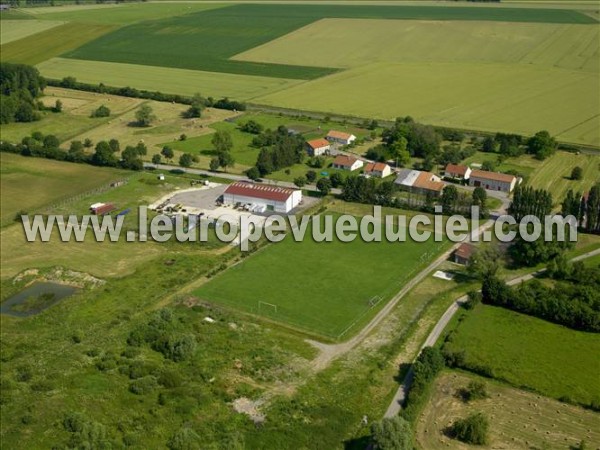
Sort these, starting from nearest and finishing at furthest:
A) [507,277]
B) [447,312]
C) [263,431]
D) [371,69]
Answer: [263,431] < [447,312] < [507,277] < [371,69]

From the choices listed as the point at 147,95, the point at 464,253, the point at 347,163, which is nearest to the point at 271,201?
the point at 347,163

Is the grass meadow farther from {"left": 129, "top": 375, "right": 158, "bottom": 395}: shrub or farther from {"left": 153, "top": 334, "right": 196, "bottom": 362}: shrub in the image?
{"left": 129, "top": 375, "right": 158, "bottom": 395}: shrub

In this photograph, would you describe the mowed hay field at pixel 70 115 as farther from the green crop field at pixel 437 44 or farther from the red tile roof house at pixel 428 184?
the red tile roof house at pixel 428 184

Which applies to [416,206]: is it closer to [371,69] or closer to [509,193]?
[509,193]

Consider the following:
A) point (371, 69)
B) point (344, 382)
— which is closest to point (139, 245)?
point (344, 382)

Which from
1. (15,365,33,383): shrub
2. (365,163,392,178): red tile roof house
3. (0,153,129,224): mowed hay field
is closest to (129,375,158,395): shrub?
(15,365,33,383): shrub

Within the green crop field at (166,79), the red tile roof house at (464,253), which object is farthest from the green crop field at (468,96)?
the red tile roof house at (464,253)
